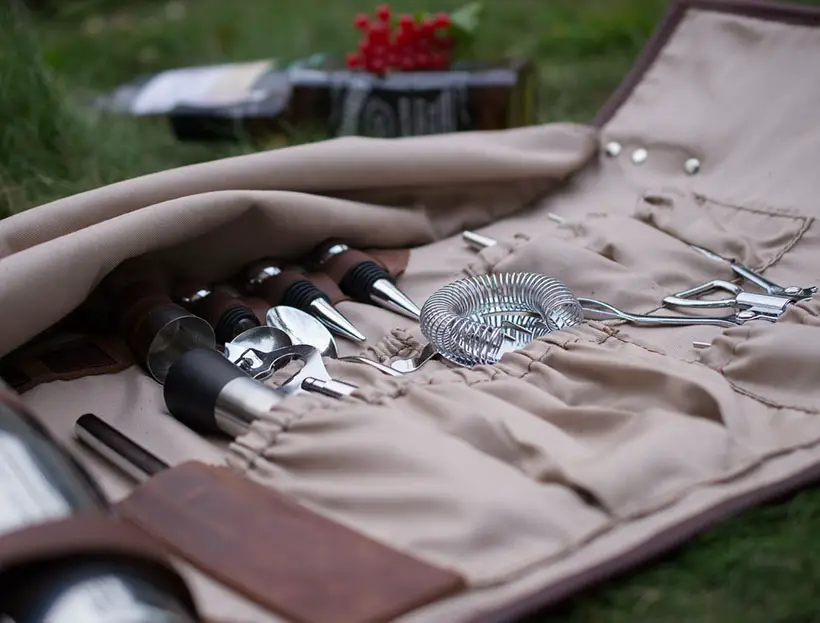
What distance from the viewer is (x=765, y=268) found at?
1080 mm

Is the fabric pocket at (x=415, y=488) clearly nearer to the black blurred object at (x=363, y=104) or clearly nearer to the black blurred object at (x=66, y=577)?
the black blurred object at (x=66, y=577)

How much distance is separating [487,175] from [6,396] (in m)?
0.74

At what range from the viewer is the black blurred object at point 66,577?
0.52 meters

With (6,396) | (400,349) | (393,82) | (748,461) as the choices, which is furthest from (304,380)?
(393,82)

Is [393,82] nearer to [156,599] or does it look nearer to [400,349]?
[400,349]

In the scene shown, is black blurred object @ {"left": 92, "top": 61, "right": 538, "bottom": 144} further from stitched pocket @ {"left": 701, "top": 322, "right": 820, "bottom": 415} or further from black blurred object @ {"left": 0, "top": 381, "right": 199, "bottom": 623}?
black blurred object @ {"left": 0, "top": 381, "right": 199, "bottom": 623}

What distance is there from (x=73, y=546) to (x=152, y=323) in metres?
0.42

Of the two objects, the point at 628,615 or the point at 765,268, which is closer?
the point at 628,615

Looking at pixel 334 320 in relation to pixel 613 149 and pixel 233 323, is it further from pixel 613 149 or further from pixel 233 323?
pixel 613 149

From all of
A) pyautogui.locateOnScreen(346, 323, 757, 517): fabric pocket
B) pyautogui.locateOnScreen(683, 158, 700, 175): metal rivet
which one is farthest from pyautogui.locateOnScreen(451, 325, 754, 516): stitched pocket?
pyautogui.locateOnScreen(683, 158, 700, 175): metal rivet

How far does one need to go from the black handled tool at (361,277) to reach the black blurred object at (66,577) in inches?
19.0

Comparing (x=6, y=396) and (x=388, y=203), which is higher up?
(x=6, y=396)

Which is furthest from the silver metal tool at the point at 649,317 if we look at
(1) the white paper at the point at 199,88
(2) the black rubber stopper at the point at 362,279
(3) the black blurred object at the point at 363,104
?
(1) the white paper at the point at 199,88

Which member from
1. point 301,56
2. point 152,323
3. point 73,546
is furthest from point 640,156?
point 301,56
